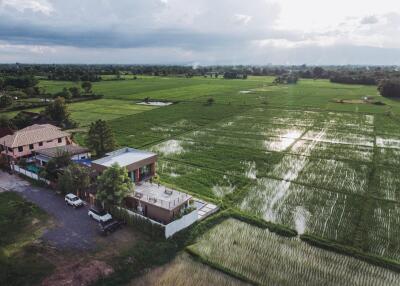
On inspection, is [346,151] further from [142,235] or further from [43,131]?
[43,131]

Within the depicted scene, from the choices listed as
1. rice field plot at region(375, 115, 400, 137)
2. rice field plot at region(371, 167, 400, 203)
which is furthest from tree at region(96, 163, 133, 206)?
rice field plot at region(375, 115, 400, 137)

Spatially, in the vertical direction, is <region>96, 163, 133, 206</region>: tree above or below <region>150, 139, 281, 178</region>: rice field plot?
above

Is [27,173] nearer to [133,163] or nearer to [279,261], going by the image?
[133,163]

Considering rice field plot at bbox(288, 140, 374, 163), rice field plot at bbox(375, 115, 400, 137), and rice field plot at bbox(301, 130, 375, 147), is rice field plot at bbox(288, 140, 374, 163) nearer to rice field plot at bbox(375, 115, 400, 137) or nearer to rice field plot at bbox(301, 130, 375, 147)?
rice field plot at bbox(301, 130, 375, 147)

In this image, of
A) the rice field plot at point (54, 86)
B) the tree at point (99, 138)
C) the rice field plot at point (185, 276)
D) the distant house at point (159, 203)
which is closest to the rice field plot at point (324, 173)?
the distant house at point (159, 203)

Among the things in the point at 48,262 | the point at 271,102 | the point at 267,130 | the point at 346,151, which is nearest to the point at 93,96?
the point at 271,102

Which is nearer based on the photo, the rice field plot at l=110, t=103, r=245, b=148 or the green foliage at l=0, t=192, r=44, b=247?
the green foliage at l=0, t=192, r=44, b=247
